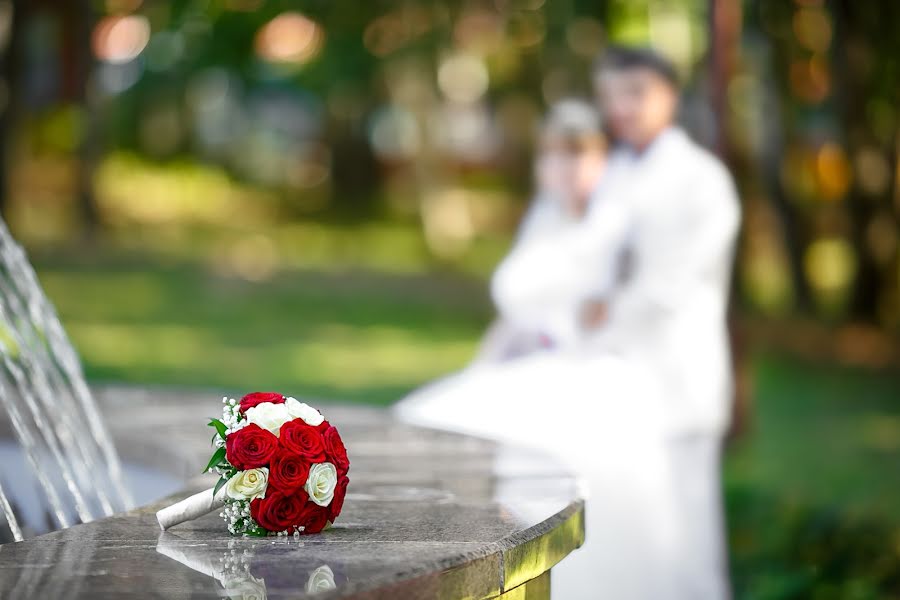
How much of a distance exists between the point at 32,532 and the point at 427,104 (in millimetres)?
15430

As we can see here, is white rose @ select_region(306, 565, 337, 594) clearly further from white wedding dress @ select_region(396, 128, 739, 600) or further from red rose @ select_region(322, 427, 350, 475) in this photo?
white wedding dress @ select_region(396, 128, 739, 600)

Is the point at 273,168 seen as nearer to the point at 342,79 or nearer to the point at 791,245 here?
the point at 342,79

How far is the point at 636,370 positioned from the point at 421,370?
856cm

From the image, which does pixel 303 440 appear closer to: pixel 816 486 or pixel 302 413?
pixel 302 413

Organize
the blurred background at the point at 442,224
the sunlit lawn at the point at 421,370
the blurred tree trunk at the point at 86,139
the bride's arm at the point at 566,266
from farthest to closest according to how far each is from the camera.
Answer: the blurred tree trunk at the point at 86,139, the blurred background at the point at 442,224, the sunlit lawn at the point at 421,370, the bride's arm at the point at 566,266

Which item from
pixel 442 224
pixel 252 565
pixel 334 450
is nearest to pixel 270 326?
pixel 442 224

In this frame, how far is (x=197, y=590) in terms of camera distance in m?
2.73

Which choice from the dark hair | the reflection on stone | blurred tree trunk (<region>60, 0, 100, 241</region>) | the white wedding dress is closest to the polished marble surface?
the reflection on stone

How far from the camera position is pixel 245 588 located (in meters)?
2.73

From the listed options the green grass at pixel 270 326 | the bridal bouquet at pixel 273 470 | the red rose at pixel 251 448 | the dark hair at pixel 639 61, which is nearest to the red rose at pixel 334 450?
the bridal bouquet at pixel 273 470

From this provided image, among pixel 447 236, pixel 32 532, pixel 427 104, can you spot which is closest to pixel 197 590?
pixel 32 532

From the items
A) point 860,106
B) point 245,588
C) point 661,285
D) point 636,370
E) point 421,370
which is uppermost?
point 860,106

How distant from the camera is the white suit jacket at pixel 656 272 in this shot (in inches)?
203

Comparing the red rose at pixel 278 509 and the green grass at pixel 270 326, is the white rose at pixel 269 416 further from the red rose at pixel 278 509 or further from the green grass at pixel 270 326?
the green grass at pixel 270 326
